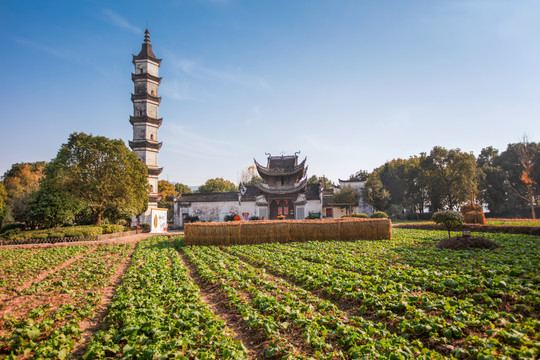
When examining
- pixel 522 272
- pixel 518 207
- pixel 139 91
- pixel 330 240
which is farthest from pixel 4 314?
pixel 518 207

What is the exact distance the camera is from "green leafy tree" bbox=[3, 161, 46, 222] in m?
37.8

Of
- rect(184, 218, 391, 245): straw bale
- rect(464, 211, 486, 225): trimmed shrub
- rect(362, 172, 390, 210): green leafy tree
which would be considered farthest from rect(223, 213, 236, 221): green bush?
rect(464, 211, 486, 225): trimmed shrub

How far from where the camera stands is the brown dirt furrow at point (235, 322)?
186 inches

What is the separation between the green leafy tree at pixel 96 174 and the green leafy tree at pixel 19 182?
1729 centimetres

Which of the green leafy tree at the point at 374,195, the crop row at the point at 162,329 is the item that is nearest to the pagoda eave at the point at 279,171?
the green leafy tree at the point at 374,195

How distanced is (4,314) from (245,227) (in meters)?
13.2

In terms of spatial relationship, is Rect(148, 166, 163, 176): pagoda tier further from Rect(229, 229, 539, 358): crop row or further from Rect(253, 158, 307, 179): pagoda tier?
Rect(229, 229, 539, 358): crop row

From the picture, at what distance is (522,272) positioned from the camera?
768 cm

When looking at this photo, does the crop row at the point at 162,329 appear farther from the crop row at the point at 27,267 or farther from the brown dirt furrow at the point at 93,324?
the crop row at the point at 27,267

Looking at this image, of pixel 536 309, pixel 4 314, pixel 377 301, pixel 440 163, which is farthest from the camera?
pixel 440 163

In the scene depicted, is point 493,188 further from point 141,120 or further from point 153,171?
point 141,120

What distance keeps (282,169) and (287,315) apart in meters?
36.9

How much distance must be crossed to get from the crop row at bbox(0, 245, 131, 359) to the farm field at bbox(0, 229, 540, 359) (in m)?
0.02

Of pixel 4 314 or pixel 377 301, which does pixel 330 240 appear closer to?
pixel 377 301
